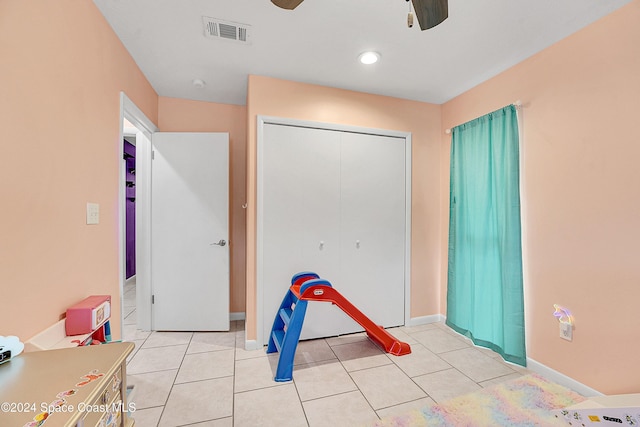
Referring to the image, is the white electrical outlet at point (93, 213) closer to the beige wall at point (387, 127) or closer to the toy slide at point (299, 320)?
the beige wall at point (387, 127)

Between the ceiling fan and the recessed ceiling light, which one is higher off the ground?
the recessed ceiling light

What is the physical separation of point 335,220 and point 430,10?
1.86 m

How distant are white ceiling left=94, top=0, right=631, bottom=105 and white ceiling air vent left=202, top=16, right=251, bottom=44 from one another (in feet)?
0.13

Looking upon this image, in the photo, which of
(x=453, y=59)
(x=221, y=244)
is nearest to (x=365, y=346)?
(x=221, y=244)

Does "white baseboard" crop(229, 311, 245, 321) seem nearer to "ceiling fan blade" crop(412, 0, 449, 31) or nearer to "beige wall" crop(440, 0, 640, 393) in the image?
"beige wall" crop(440, 0, 640, 393)

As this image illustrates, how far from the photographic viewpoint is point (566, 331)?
6.41 feet

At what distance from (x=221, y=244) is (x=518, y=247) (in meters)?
2.76

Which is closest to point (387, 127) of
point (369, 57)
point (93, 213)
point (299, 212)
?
point (369, 57)

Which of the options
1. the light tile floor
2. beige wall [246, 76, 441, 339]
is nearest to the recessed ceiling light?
beige wall [246, 76, 441, 339]

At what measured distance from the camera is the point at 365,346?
2.59 meters

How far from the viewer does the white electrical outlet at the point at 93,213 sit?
1604 millimetres

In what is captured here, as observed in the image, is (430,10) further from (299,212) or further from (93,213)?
(93,213)

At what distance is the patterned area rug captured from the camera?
5.37 ft

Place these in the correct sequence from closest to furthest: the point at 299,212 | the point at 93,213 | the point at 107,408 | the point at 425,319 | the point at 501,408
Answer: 1. the point at 107,408
2. the point at 93,213
3. the point at 501,408
4. the point at 299,212
5. the point at 425,319
